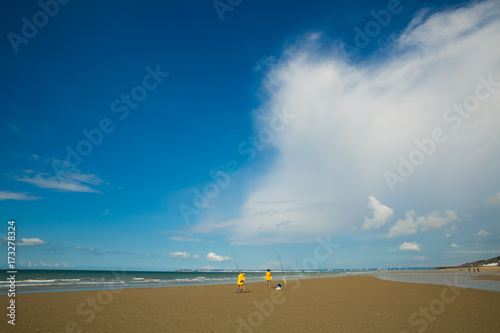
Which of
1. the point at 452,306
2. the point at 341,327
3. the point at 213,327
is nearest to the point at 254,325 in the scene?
the point at 213,327

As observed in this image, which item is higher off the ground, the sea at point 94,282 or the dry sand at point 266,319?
the dry sand at point 266,319

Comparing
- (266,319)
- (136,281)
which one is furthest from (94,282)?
(266,319)

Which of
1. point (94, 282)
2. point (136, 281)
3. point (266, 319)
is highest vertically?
point (266, 319)

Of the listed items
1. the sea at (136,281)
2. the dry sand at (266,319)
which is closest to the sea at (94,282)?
the sea at (136,281)

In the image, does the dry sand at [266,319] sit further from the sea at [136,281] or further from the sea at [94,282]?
the sea at [94,282]

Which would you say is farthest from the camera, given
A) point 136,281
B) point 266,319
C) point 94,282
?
point 136,281

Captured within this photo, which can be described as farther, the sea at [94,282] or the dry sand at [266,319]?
the sea at [94,282]

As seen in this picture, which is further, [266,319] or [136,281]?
[136,281]

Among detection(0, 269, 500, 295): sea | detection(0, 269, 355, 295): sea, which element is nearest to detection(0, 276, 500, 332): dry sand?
detection(0, 269, 500, 295): sea

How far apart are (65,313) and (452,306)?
20.7m

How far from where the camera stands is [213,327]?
10.6 m

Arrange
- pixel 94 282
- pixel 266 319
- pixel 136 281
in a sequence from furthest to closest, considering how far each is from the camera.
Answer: pixel 136 281, pixel 94 282, pixel 266 319

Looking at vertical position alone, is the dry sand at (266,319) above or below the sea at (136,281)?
above

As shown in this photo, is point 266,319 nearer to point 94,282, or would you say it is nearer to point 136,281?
point 94,282
